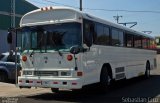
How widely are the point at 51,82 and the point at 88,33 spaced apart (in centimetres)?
213

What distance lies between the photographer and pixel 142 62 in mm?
22766

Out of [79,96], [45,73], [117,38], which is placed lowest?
[79,96]

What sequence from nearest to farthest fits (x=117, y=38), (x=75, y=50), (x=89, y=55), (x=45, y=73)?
(x=75, y=50) → (x=45, y=73) → (x=89, y=55) → (x=117, y=38)

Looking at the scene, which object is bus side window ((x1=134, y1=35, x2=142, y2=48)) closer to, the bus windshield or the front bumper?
the bus windshield

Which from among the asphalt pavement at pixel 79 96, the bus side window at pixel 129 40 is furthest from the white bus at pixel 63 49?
the bus side window at pixel 129 40

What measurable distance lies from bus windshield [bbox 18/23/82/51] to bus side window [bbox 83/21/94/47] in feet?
0.83

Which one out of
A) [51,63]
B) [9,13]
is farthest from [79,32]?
[9,13]

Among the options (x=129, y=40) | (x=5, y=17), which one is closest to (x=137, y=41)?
(x=129, y=40)

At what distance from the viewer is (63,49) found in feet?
44.0

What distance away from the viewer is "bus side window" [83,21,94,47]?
13.4 meters

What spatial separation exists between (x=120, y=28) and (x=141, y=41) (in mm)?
5158

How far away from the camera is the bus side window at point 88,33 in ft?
44.0

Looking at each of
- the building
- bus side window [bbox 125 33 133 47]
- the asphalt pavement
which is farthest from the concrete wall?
the asphalt pavement

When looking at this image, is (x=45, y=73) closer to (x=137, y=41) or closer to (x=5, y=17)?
(x=137, y=41)
